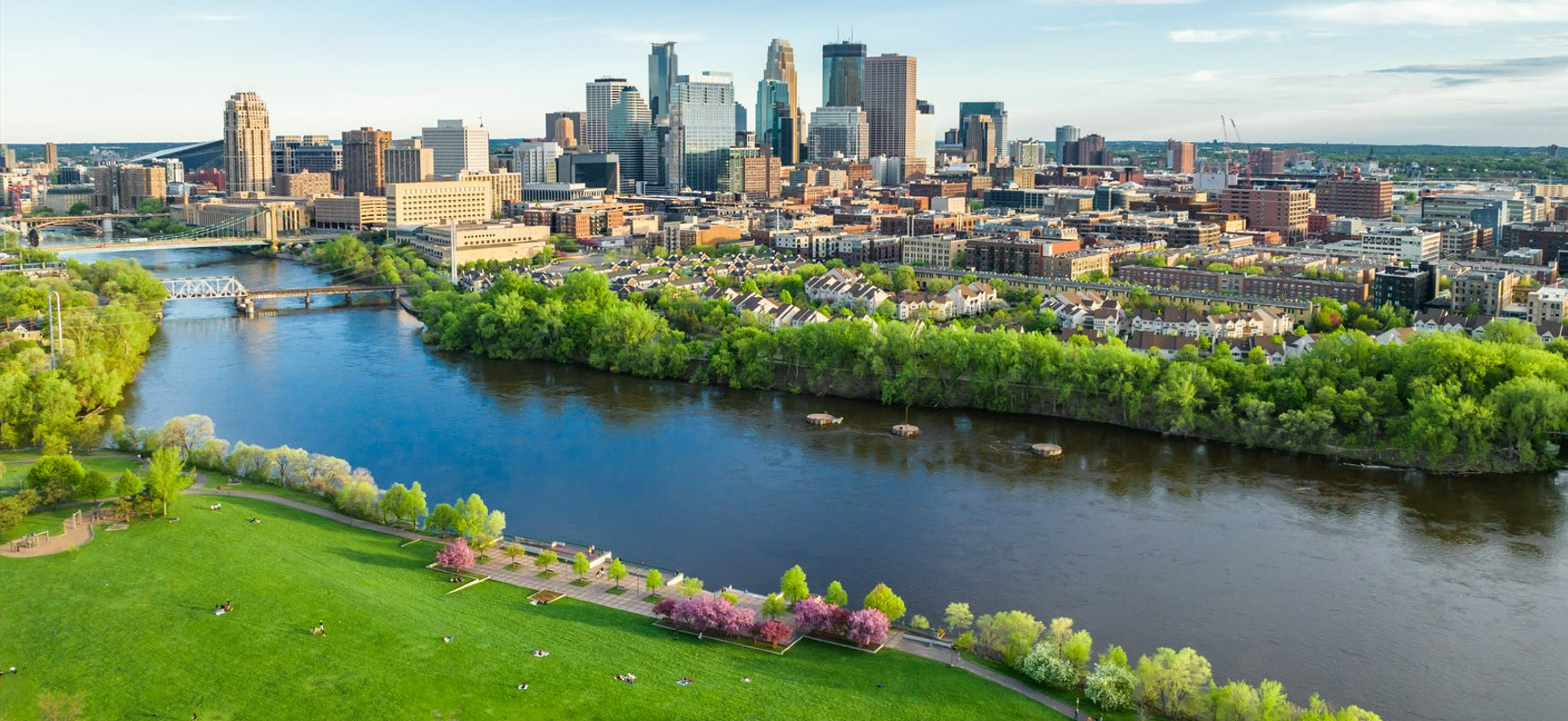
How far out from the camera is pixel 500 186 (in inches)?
3115

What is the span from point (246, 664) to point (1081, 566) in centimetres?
944

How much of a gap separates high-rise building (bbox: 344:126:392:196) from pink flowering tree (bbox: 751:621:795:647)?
72.5 metres

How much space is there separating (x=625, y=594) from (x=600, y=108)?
335ft

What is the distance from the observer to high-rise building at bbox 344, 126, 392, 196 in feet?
268

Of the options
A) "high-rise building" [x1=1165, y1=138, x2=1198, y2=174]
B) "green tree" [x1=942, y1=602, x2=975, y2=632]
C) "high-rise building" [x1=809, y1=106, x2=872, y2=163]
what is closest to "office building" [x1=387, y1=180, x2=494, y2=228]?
"high-rise building" [x1=809, y1=106, x2=872, y2=163]

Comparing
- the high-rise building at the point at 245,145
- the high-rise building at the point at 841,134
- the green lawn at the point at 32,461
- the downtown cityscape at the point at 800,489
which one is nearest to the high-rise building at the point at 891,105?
the high-rise building at the point at 841,134

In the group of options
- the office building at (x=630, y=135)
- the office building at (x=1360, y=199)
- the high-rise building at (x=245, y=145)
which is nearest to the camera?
the office building at (x=1360, y=199)

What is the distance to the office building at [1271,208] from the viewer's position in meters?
61.2

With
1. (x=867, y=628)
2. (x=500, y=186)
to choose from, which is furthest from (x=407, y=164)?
(x=867, y=628)

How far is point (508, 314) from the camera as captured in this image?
31266mm

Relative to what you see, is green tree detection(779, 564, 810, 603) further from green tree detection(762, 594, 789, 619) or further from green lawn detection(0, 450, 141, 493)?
green lawn detection(0, 450, 141, 493)

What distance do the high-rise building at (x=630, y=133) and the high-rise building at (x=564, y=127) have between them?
487 inches

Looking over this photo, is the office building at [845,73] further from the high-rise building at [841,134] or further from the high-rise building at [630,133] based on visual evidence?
the high-rise building at [630,133]

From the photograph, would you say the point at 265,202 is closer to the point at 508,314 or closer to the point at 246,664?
the point at 508,314
